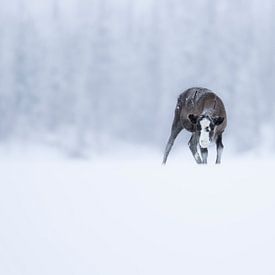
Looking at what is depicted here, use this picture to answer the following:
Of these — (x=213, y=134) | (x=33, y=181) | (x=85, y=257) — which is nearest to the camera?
(x=85, y=257)

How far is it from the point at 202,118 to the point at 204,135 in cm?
41

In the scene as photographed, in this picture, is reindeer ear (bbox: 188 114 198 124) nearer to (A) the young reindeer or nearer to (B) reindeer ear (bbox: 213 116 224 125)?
(A) the young reindeer

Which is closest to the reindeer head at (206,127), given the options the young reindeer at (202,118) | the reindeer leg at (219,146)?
the young reindeer at (202,118)

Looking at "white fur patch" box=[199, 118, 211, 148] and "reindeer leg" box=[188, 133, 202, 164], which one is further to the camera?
"reindeer leg" box=[188, 133, 202, 164]

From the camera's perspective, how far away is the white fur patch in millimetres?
12016

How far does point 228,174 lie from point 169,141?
859 centimetres

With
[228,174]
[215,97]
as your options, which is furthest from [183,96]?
[228,174]

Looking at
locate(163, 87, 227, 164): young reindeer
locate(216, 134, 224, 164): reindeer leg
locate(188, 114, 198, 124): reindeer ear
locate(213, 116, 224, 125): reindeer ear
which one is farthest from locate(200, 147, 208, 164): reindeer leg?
locate(188, 114, 198, 124): reindeer ear

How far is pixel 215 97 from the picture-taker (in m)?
13.0

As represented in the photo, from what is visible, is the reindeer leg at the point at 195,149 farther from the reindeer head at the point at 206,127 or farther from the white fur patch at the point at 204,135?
the white fur patch at the point at 204,135

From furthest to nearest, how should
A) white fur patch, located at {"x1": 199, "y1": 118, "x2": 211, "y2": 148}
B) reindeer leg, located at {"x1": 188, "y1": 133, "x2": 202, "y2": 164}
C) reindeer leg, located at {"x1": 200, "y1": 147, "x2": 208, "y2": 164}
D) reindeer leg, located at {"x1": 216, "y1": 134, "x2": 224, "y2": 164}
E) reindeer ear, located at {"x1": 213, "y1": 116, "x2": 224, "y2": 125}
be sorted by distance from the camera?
reindeer leg, located at {"x1": 188, "y1": 133, "x2": 202, "y2": 164} → reindeer leg, located at {"x1": 216, "y1": 134, "x2": 224, "y2": 164} → reindeer ear, located at {"x1": 213, "y1": 116, "x2": 224, "y2": 125} → white fur patch, located at {"x1": 199, "y1": 118, "x2": 211, "y2": 148} → reindeer leg, located at {"x1": 200, "y1": 147, "x2": 208, "y2": 164}

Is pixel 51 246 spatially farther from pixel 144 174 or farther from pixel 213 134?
pixel 213 134

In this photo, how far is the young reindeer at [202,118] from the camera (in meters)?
12.2

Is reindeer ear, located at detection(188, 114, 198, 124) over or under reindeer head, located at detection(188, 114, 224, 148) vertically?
over
